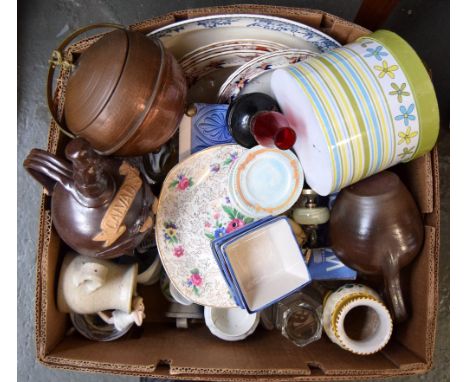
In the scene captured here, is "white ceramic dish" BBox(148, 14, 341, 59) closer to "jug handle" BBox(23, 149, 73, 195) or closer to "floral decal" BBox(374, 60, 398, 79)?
"floral decal" BBox(374, 60, 398, 79)

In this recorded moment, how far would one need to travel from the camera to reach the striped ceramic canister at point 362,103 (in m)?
0.72

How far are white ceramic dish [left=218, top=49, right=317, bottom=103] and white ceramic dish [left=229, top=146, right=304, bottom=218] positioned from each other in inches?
5.0

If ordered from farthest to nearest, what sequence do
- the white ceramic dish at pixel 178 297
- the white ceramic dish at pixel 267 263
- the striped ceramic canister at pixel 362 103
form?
the white ceramic dish at pixel 178 297
the white ceramic dish at pixel 267 263
the striped ceramic canister at pixel 362 103

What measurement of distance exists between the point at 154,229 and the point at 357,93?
0.47 metres

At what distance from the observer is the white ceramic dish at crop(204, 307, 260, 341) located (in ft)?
2.97

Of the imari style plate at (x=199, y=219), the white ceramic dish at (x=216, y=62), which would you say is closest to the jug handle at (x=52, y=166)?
the imari style plate at (x=199, y=219)

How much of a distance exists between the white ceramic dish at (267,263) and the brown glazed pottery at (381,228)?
0.31 ft

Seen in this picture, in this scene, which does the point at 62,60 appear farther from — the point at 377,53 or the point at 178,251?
the point at 377,53

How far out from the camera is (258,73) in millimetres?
872

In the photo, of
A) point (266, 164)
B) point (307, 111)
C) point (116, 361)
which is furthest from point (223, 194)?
point (116, 361)

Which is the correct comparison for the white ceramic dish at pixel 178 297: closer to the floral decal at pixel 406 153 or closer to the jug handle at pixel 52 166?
the jug handle at pixel 52 166

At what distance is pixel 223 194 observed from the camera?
Answer: 894 mm

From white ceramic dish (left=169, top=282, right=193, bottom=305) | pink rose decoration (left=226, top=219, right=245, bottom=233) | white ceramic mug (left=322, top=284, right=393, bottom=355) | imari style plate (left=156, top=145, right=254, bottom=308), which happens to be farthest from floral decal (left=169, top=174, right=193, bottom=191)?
white ceramic mug (left=322, top=284, right=393, bottom=355)

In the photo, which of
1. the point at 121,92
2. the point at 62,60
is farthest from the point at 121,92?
the point at 62,60
